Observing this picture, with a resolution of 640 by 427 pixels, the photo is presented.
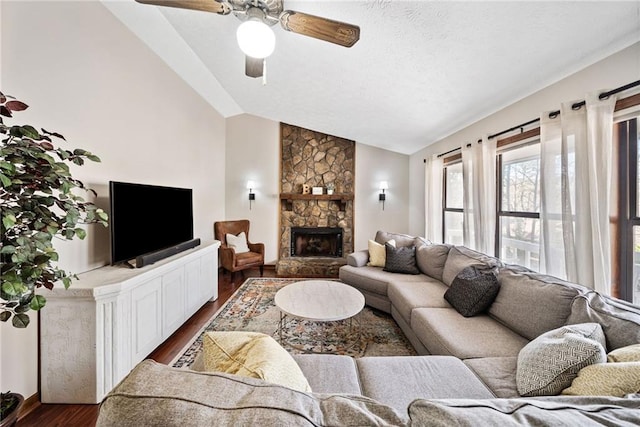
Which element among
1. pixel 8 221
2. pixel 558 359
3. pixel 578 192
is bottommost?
pixel 558 359

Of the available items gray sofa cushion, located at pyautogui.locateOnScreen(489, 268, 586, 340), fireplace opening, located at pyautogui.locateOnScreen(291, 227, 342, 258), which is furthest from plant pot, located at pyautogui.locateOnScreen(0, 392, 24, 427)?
fireplace opening, located at pyautogui.locateOnScreen(291, 227, 342, 258)

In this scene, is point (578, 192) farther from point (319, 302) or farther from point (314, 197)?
point (314, 197)

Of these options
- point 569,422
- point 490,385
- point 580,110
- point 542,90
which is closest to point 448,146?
point 542,90

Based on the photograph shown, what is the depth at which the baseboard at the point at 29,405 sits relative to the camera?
1.51m

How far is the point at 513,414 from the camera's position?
1.78 feet

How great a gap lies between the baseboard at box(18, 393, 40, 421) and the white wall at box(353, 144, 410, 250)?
4.27 m

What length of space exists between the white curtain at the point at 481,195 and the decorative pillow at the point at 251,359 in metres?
2.65

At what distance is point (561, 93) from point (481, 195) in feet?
3.65

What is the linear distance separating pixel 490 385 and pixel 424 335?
25.0 inches

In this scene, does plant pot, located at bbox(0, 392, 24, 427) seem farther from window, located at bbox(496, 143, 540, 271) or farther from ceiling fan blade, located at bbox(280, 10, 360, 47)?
window, located at bbox(496, 143, 540, 271)

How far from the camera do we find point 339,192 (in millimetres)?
5008

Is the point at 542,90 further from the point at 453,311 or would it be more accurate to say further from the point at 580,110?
the point at 453,311

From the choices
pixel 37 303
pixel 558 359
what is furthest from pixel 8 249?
pixel 558 359

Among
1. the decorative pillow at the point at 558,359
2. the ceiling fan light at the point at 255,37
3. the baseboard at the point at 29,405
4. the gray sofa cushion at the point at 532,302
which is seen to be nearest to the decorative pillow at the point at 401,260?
the gray sofa cushion at the point at 532,302
